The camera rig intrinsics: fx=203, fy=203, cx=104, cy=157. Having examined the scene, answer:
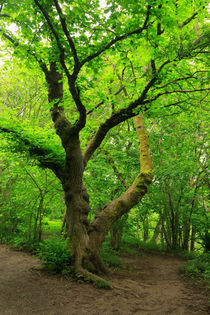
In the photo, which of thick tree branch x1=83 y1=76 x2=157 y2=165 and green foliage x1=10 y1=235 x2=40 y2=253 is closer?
thick tree branch x1=83 y1=76 x2=157 y2=165

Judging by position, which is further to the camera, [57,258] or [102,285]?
[57,258]

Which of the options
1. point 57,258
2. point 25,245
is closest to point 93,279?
point 57,258

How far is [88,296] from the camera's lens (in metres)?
4.04

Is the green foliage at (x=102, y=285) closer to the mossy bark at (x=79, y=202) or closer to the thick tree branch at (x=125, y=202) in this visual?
the mossy bark at (x=79, y=202)

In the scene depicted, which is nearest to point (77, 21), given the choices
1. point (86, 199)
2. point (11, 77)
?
point (86, 199)

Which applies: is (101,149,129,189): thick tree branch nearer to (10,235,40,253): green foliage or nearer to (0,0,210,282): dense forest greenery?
(0,0,210,282): dense forest greenery

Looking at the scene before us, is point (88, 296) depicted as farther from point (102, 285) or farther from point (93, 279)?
point (93, 279)

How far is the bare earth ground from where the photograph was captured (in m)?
3.48

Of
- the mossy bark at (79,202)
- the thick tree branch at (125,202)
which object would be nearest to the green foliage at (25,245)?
the mossy bark at (79,202)

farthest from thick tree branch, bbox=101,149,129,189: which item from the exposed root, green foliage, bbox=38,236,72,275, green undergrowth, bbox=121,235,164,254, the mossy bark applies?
green undergrowth, bbox=121,235,164,254

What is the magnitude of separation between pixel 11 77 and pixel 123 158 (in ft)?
29.9

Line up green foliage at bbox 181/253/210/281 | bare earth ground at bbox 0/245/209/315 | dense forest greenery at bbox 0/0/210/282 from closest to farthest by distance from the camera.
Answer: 1. bare earth ground at bbox 0/245/209/315
2. dense forest greenery at bbox 0/0/210/282
3. green foliage at bbox 181/253/210/281

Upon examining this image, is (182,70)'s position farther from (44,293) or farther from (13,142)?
(44,293)

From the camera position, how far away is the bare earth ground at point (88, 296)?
348 cm
